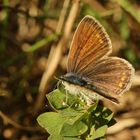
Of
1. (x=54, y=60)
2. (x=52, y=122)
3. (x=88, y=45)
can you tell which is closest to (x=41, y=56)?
(x=54, y=60)

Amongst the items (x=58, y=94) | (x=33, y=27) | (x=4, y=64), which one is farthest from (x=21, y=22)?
(x=58, y=94)

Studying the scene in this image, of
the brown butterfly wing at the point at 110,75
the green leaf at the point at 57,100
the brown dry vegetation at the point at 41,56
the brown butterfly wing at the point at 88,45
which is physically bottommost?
the brown dry vegetation at the point at 41,56

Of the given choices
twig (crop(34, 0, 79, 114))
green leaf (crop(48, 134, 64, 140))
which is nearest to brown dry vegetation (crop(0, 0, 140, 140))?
twig (crop(34, 0, 79, 114))

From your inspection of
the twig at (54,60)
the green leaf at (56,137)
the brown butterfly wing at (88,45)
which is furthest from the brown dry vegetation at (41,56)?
the green leaf at (56,137)

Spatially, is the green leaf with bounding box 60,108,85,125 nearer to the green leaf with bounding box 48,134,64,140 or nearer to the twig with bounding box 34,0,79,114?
the green leaf with bounding box 48,134,64,140

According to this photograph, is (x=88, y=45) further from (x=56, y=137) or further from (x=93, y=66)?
(x=56, y=137)

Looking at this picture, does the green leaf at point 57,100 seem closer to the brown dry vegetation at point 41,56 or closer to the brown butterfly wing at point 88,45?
the brown butterfly wing at point 88,45
